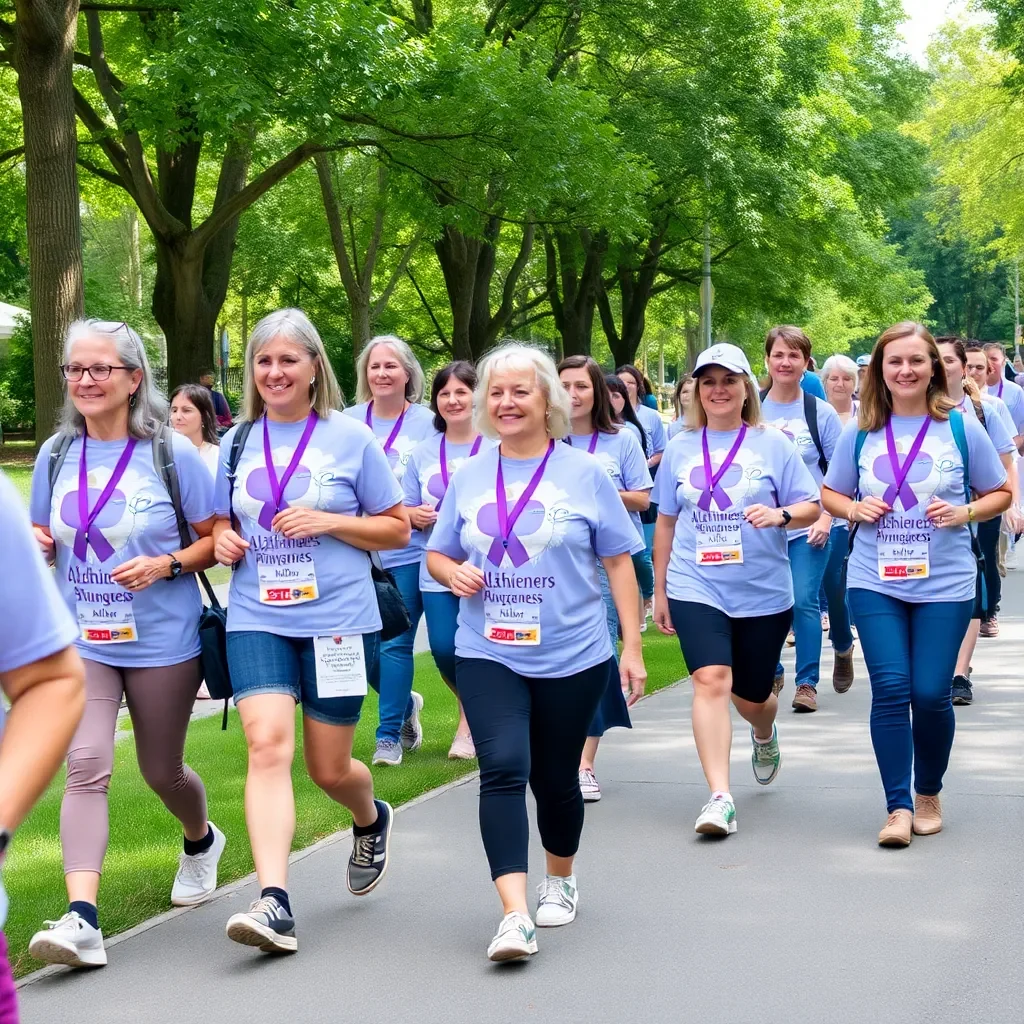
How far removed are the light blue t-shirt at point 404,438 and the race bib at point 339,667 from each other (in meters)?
2.89

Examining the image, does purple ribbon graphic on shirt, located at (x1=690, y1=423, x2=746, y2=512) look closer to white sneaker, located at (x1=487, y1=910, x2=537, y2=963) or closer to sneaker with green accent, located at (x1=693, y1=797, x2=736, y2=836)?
sneaker with green accent, located at (x1=693, y1=797, x2=736, y2=836)

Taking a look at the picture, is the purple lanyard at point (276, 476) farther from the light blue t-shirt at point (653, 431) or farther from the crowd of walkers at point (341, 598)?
the light blue t-shirt at point (653, 431)

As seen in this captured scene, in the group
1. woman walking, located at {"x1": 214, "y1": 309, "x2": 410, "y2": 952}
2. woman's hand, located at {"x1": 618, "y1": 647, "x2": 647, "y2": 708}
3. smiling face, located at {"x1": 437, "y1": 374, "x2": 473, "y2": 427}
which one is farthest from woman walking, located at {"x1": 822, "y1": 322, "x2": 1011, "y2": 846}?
smiling face, located at {"x1": 437, "y1": 374, "x2": 473, "y2": 427}

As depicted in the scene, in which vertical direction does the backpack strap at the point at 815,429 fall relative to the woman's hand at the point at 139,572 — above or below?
above

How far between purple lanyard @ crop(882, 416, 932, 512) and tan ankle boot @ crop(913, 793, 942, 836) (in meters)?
1.11

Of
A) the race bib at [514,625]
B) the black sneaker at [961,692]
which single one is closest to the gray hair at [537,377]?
the race bib at [514,625]

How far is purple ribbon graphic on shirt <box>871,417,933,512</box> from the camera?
6227 millimetres

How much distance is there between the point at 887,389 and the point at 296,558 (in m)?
2.48

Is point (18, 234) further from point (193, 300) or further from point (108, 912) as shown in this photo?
point (108, 912)

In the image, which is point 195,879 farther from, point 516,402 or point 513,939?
point 516,402

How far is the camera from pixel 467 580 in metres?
4.98

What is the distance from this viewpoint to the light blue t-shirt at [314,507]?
5.12m

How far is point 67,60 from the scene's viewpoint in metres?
13.6

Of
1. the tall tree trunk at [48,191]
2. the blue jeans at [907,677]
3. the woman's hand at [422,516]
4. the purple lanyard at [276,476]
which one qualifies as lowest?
the blue jeans at [907,677]
